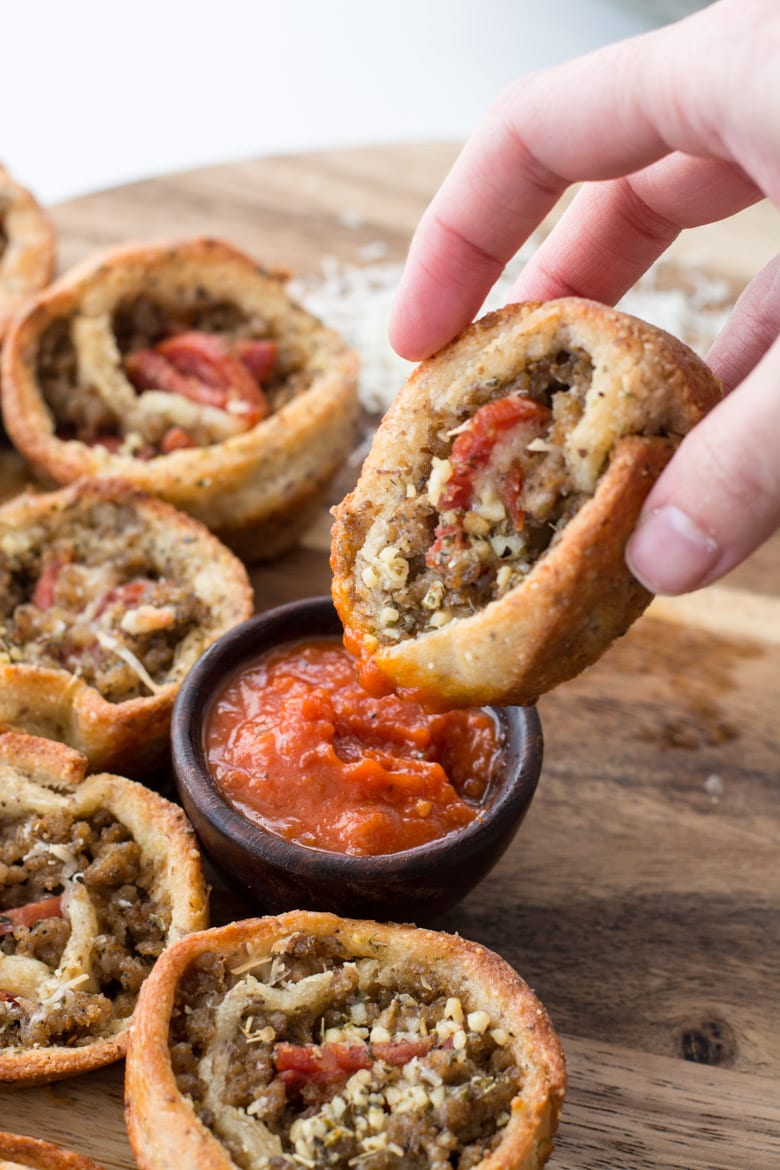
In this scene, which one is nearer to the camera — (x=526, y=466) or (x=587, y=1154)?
(x=526, y=466)

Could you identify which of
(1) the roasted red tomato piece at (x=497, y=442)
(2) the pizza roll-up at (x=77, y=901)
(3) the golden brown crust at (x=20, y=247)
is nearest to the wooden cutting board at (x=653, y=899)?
(2) the pizza roll-up at (x=77, y=901)

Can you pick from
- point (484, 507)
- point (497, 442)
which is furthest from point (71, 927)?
point (497, 442)

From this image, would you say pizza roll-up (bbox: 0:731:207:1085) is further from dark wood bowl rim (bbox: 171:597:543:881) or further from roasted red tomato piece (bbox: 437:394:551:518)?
roasted red tomato piece (bbox: 437:394:551:518)

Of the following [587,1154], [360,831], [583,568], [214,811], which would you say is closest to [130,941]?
[214,811]

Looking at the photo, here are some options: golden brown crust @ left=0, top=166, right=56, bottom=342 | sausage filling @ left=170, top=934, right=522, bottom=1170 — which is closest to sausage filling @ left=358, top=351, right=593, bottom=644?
sausage filling @ left=170, top=934, right=522, bottom=1170

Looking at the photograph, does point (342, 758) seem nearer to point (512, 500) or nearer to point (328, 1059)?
point (328, 1059)

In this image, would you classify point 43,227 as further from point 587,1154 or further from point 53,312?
point 587,1154
